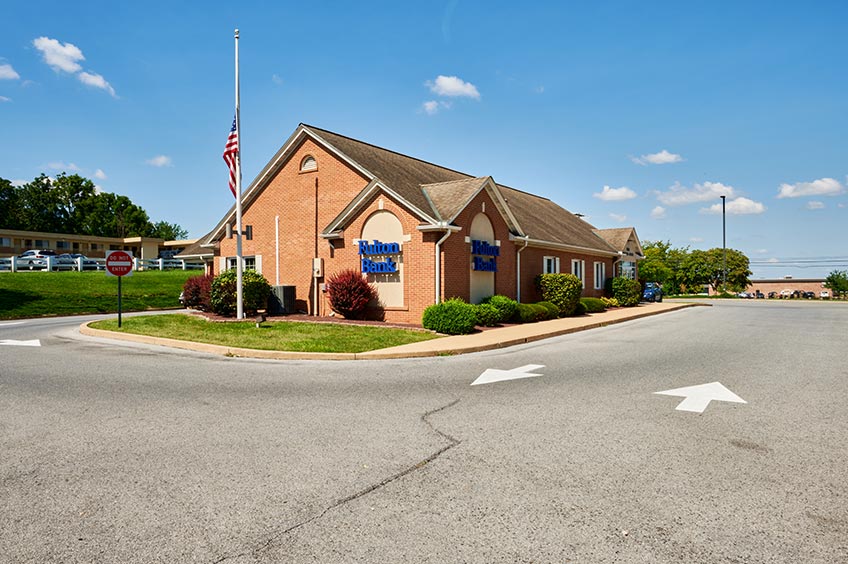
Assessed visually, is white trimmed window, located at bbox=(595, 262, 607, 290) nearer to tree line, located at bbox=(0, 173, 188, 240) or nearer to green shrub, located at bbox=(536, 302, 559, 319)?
green shrub, located at bbox=(536, 302, 559, 319)

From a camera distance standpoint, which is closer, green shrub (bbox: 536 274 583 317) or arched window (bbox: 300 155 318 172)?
arched window (bbox: 300 155 318 172)

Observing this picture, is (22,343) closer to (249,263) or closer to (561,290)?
(249,263)

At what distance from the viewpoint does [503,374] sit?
9.84 m

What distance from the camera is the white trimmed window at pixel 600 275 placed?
108 feet

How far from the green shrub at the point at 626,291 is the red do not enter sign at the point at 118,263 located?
26746mm

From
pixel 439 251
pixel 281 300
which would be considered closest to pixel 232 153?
pixel 281 300

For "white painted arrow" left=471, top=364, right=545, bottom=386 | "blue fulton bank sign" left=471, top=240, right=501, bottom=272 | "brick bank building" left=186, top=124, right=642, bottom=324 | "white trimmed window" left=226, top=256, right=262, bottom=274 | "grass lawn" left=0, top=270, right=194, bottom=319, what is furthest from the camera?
"grass lawn" left=0, top=270, right=194, bottom=319

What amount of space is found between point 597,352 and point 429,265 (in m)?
7.18

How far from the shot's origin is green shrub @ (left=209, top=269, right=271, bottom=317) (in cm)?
2016

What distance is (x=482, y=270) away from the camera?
20188mm

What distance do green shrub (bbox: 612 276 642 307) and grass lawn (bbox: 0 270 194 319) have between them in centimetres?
2710

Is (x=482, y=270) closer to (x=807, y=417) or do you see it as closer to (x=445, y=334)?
(x=445, y=334)

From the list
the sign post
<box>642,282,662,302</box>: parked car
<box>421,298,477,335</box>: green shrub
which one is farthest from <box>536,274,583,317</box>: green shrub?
<box>642,282,662,302</box>: parked car

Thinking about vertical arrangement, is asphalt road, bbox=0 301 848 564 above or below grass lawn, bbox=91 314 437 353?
→ below
